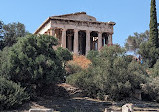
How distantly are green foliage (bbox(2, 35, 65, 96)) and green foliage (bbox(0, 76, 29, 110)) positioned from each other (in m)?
0.90

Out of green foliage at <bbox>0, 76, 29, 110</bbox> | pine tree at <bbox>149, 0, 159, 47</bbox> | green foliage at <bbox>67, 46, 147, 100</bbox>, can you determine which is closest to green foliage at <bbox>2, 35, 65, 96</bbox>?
green foliage at <bbox>0, 76, 29, 110</bbox>

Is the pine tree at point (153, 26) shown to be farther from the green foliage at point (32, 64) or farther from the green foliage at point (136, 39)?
the green foliage at point (32, 64)

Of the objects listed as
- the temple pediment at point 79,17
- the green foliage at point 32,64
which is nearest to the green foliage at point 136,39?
the temple pediment at point 79,17

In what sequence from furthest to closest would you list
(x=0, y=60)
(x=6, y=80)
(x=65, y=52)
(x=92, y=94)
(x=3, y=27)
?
(x=3, y=27), (x=65, y=52), (x=92, y=94), (x=0, y=60), (x=6, y=80)

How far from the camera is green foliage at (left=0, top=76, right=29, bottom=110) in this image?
45.3 ft

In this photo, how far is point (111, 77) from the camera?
17188mm

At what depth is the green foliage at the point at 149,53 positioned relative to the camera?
28453 millimetres

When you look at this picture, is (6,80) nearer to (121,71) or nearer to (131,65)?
(121,71)

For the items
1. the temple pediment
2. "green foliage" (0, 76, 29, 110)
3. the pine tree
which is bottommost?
"green foliage" (0, 76, 29, 110)

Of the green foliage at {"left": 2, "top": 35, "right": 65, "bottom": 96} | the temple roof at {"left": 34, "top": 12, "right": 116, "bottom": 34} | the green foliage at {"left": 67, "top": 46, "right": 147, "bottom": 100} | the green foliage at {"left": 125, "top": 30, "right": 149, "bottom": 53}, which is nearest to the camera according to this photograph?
the green foliage at {"left": 2, "top": 35, "right": 65, "bottom": 96}

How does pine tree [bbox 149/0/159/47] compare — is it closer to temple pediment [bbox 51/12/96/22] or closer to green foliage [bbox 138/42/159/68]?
green foliage [bbox 138/42/159/68]

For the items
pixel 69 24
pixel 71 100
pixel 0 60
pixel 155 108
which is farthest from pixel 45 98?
pixel 69 24

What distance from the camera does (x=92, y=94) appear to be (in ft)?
59.6

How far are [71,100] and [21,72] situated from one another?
402 centimetres
